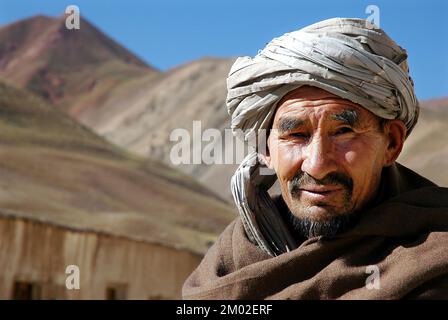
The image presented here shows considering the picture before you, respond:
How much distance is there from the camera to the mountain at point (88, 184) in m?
30.8

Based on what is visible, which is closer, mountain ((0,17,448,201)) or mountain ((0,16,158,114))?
mountain ((0,17,448,201))

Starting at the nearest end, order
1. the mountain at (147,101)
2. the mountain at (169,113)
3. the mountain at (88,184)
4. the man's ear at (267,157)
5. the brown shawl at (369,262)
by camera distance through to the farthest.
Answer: the brown shawl at (369,262) < the man's ear at (267,157) < the mountain at (88,184) < the mountain at (147,101) < the mountain at (169,113)

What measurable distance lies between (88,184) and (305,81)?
38.8m

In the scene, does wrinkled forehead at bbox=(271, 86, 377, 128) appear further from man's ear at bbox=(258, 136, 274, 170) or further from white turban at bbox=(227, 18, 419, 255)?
man's ear at bbox=(258, 136, 274, 170)

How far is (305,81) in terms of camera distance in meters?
2.63

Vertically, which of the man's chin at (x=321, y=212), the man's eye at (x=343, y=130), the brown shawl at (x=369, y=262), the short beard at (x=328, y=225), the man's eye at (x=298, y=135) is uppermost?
the man's eye at (x=298, y=135)

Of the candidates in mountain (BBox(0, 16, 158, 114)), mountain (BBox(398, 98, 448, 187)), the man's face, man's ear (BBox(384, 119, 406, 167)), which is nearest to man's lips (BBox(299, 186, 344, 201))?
the man's face

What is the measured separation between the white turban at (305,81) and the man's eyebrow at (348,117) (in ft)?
0.12

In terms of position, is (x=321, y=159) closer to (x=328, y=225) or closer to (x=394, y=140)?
(x=328, y=225)

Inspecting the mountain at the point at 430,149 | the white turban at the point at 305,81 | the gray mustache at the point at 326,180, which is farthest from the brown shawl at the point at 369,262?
the mountain at the point at 430,149

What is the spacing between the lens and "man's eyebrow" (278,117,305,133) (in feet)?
8.70

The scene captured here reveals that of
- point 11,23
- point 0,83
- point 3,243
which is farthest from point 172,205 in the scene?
point 11,23

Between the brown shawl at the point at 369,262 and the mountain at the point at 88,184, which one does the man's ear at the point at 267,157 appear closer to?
the brown shawl at the point at 369,262
